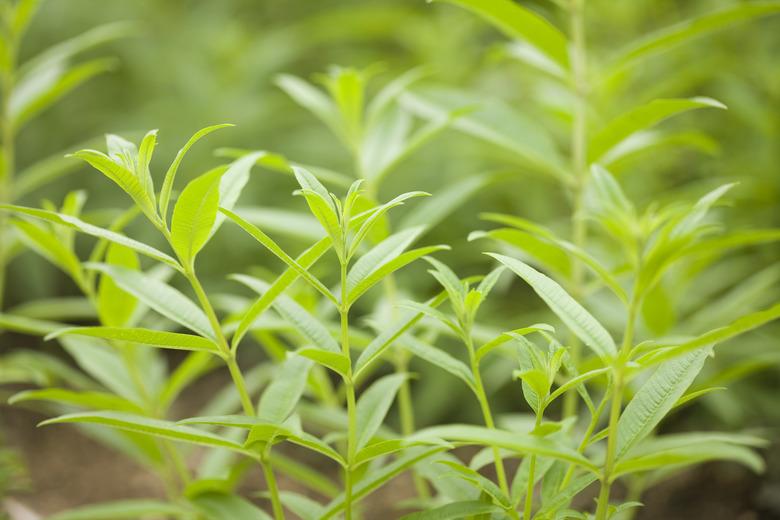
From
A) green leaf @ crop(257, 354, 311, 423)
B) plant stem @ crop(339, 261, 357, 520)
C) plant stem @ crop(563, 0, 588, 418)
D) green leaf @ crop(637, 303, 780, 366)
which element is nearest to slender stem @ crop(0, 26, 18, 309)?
green leaf @ crop(257, 354, 311, 423)

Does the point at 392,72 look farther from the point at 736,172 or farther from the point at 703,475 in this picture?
the point at 703,475

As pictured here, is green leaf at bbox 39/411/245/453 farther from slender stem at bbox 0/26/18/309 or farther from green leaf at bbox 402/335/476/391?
slender stem at bbox 0/26/18/309

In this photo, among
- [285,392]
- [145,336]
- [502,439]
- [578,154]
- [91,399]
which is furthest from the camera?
[578,154]

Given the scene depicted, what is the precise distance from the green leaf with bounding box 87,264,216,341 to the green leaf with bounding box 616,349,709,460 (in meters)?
0.36

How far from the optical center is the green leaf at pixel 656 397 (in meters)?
0.63

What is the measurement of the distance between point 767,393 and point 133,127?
1837mm

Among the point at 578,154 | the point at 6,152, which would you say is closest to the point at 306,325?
the point at 578,154

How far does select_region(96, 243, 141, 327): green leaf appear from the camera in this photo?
812mm

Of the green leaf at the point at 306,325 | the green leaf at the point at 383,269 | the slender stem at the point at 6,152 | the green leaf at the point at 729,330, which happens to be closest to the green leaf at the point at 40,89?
the slender stem at the point at 6,152

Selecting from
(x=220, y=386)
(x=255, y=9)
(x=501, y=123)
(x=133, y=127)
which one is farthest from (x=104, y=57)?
(x=501, y=123)

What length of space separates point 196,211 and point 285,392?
0.20 metres

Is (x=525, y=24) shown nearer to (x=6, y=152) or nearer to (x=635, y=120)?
(x=635, y=120)

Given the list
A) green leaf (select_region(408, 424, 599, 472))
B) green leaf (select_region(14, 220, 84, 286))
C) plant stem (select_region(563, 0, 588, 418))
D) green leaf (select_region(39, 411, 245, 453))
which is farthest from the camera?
plant stem (select_region(563, 0, 588, 418))

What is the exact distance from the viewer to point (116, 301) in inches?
33.5
